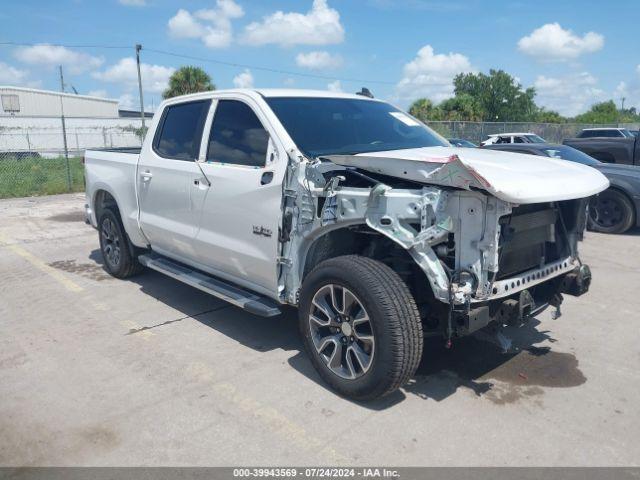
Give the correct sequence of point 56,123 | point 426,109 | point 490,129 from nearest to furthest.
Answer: point 490,129 → point 56,123 → point 426,109

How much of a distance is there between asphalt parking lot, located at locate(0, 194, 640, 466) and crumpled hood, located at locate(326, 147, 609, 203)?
4.49ft

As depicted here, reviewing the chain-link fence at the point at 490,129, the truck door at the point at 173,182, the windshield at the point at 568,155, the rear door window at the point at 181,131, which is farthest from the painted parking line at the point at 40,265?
the chain-link fence at the point at 490,129

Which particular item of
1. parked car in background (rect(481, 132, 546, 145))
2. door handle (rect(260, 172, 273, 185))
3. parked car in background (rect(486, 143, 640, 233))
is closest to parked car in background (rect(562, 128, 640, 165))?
parked car in background (rect(486, 143, 640, 233))

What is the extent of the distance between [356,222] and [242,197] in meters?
1.06

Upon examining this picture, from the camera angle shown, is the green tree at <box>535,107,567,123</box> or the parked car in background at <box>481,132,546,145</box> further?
the green tree at <box>535,107,567,123</box>

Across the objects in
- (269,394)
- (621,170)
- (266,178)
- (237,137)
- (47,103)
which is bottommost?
(269,394)

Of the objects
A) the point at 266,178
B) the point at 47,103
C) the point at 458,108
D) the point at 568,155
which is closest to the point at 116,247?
the point at 266,178

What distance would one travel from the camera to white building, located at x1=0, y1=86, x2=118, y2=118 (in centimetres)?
4834

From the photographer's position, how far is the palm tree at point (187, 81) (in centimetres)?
3347

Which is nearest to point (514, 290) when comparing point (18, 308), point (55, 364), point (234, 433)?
point (234, 433)

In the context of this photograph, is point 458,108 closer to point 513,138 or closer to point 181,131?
point 513,138

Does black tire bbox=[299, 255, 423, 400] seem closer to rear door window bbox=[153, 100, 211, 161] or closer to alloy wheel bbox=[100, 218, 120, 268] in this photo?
rear door window bbox=[153, 100, 211, 161]

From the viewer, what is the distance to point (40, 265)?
715 cm

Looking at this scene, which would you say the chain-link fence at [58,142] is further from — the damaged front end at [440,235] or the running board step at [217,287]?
the damaged front end at [440,235]
